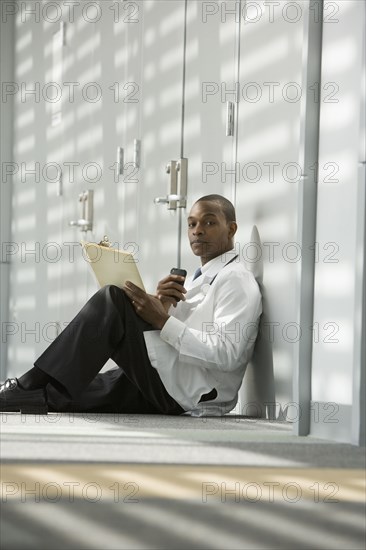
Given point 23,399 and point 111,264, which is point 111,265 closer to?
point 111,264

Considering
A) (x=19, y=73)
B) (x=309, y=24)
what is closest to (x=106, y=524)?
(x=309, y=24)

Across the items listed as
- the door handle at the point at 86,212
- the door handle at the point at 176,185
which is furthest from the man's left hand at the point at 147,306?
the door handle at the point at 86,212

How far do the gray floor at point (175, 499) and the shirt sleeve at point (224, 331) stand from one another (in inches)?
47.3

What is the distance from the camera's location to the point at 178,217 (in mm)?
5312

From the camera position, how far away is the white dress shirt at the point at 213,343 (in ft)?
13.4

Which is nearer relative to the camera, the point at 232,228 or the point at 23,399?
the point at 23,399

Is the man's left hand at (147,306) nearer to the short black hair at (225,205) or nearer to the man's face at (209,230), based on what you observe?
the man's face at (209,230)

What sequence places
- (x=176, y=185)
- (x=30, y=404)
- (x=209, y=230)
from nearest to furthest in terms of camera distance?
(x=30, y=404) < (x=209, y=230) < (x=176, y=185)

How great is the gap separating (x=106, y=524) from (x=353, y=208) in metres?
1.28

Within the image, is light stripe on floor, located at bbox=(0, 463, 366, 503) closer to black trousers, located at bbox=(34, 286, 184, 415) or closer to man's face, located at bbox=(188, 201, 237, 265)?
black trousers, located at bbox=(34, 286, 184, 415)

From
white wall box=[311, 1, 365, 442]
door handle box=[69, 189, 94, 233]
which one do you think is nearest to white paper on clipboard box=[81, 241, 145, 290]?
white wall box=[311, 1, 365, 442]

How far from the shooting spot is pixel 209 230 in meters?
4.38

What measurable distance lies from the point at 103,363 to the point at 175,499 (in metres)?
1.51

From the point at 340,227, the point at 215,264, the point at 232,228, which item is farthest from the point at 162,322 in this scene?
the point at 340,227
